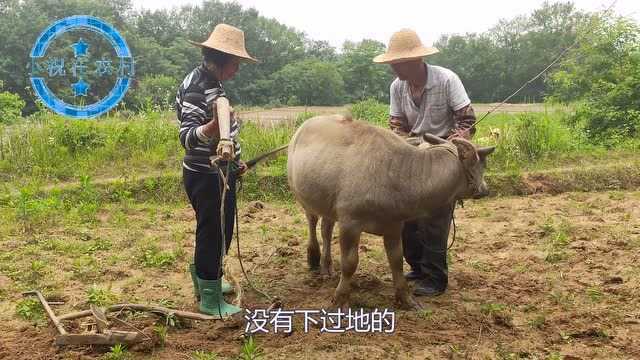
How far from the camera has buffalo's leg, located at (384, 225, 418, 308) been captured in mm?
4316

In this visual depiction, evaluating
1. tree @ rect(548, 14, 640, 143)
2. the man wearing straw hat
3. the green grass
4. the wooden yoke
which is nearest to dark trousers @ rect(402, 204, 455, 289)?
the man wearing straw hat

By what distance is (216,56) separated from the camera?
3926mm

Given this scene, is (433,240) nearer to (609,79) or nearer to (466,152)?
(466,152)

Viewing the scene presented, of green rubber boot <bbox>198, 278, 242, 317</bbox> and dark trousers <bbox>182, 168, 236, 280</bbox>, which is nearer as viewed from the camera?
dark trousers <bbox>182, 168, 236, 280</bbox>

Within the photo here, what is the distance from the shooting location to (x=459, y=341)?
384cm

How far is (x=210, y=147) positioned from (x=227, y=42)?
75 centimetres

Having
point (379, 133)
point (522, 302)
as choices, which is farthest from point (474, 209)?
point (379, 133)

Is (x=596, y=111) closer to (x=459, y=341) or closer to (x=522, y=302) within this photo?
(x=522, y=302)

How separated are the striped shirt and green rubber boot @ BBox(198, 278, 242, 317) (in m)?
0.86

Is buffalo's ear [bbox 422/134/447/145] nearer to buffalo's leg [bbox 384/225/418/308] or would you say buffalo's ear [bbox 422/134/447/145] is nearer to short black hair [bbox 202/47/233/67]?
buffalo's leg [bbox 384/225/418/308]

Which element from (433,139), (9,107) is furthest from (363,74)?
(433,139)

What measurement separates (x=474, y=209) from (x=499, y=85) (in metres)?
21.9

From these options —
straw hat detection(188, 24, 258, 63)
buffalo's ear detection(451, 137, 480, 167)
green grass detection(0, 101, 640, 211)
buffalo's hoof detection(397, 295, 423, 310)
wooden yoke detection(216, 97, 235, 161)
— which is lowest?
buffalo's hoof detection(397, 295, 423, 310)

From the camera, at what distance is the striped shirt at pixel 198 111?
154 inches
